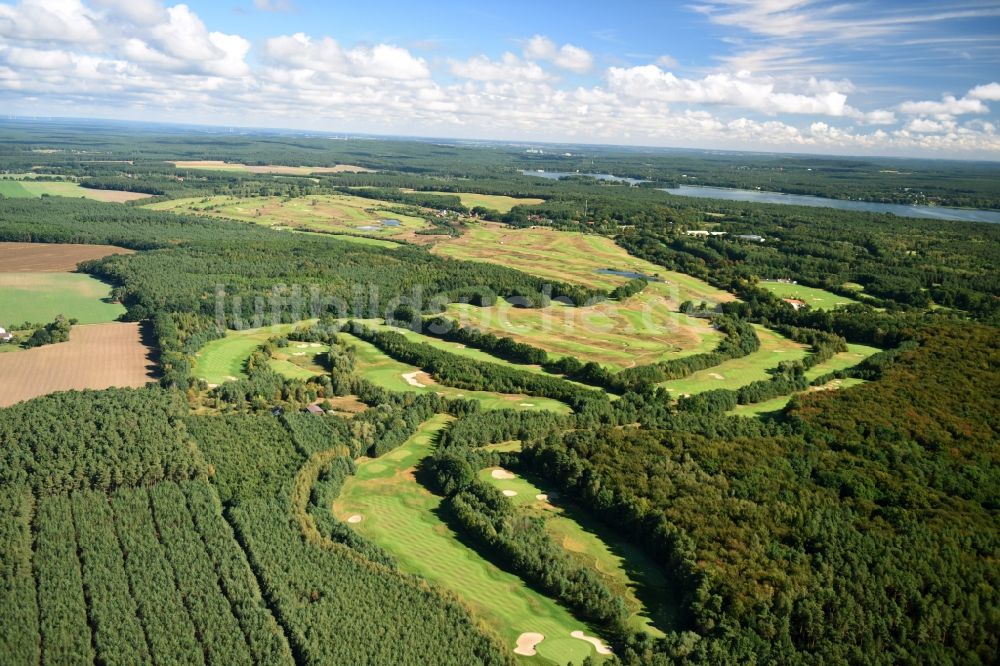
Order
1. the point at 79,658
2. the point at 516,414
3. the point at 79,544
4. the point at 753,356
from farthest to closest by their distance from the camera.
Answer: the point at 753,356
the point at 516,414
the point at 79,544
the point at 79,658

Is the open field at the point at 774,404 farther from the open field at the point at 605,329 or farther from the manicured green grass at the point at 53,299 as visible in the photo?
the manicured green grass at the point at 53,299

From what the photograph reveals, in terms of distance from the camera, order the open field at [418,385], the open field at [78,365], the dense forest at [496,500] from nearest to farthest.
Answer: the dense forest at [496,500]
the open field at [78,365]
the open field at [418,385]

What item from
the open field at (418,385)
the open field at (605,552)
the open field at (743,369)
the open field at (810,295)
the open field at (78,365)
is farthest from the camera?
the open field at (810,295)

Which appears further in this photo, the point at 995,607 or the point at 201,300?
the point at 201,300

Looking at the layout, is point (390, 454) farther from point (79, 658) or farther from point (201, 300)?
point (201, 300)

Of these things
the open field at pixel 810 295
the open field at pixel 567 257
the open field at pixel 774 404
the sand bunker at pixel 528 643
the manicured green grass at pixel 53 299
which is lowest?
the sand bunker at pixel 528 643

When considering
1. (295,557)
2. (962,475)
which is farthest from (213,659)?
(962,475)

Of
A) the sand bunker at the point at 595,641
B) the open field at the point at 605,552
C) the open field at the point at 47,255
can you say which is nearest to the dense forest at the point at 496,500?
the sand bunker at the point at 595,641
